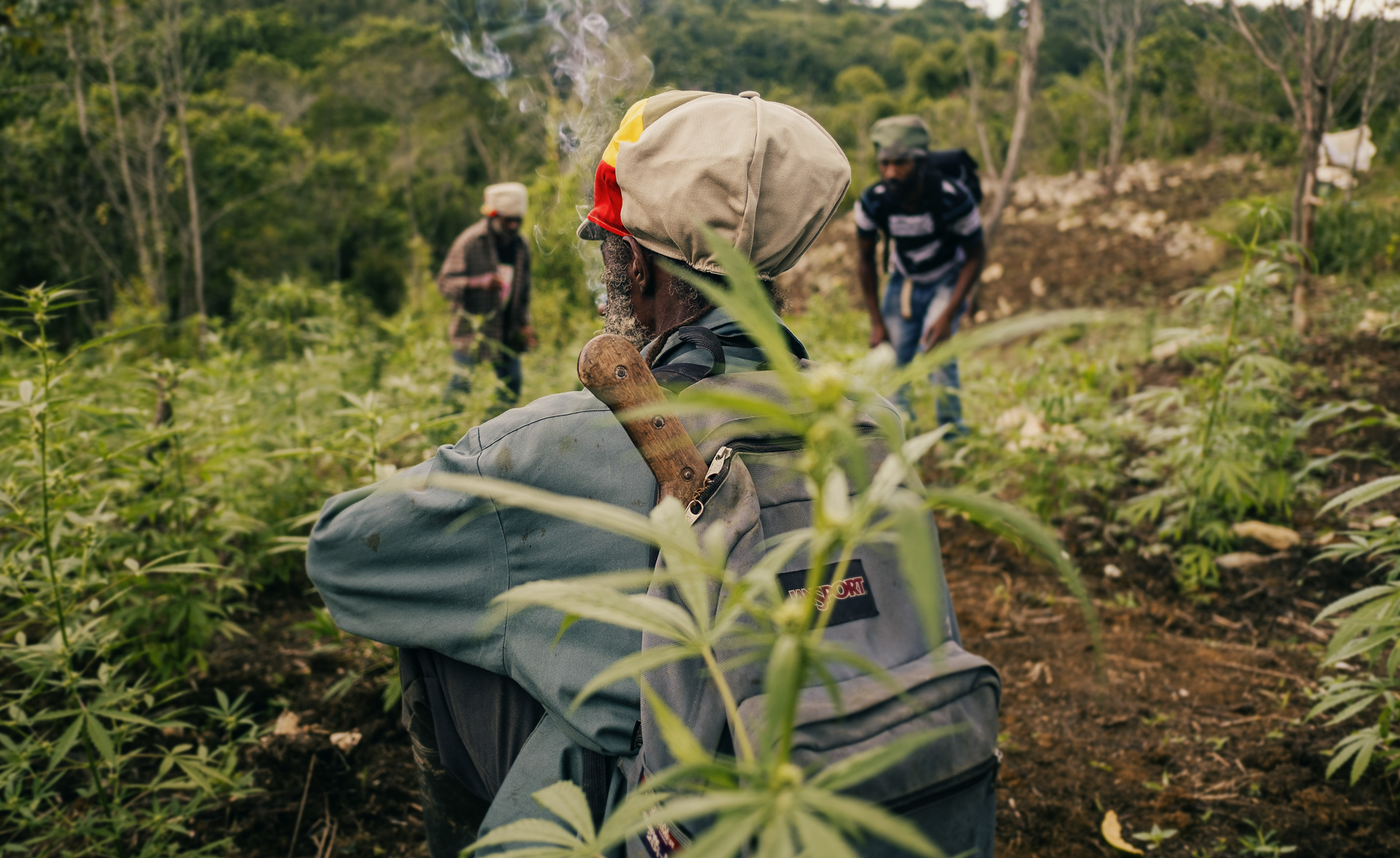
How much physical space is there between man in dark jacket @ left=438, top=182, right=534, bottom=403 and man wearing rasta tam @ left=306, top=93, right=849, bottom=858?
14.1ft

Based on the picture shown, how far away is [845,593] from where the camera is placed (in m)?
1.02

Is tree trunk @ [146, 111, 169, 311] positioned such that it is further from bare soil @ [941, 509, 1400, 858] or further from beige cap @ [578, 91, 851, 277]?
beige cap @ [578, 91, 851, 277]

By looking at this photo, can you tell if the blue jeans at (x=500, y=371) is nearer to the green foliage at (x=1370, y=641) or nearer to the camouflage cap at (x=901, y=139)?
the camouflage cap at (x=901, y=139)

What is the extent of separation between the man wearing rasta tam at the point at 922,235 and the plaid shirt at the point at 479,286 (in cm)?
258

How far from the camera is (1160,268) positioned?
9.62 m

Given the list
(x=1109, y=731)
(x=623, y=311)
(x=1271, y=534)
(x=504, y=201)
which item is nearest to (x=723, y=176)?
(x=623, y=311)

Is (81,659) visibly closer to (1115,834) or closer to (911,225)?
(1115,834)

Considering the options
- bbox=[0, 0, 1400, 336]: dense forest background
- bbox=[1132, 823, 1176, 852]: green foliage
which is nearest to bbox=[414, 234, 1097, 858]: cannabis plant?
bbox=[0, 0, 1400, 336]: dense forest background

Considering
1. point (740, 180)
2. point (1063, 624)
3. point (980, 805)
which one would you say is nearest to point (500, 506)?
point (740, 180)

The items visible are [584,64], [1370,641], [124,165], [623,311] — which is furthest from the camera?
[124,165]

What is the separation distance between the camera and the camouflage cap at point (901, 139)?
4301mm

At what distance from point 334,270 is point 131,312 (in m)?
15.1

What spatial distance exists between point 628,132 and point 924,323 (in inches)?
145

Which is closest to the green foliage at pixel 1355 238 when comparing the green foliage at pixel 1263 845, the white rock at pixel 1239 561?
the white rock at pixel 1239 561
